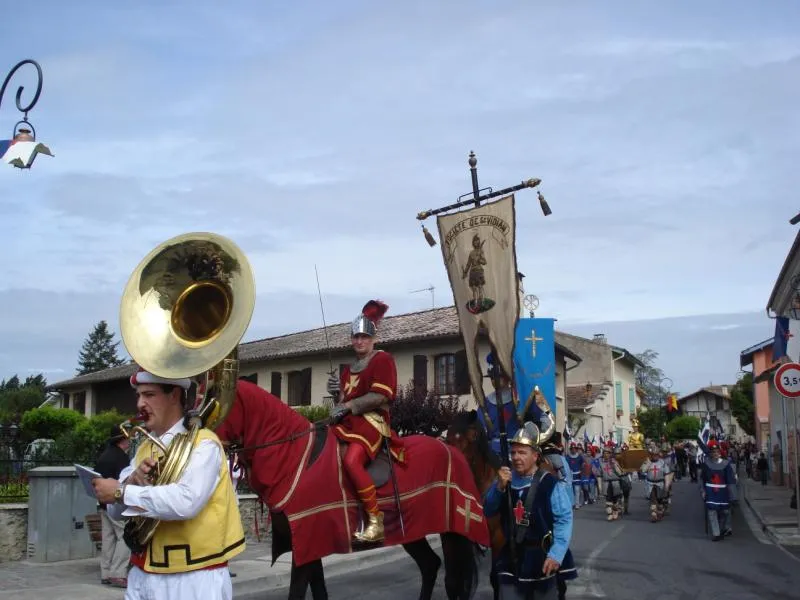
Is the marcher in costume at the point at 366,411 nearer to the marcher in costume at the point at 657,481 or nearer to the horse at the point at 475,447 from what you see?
the horse at the point at 475,447

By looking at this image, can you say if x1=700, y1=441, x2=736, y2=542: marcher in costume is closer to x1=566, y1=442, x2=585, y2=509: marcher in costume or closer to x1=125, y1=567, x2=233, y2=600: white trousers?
x1=566, y1=442, x2=585, y2=509: marcher in costume

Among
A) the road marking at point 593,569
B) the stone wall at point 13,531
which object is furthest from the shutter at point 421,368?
the stone wall at point 13,531

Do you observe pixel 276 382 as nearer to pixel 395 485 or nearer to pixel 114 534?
pixel 114 534

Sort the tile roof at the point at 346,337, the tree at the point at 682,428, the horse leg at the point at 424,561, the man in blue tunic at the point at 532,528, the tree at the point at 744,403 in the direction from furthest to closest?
the tree at the point at 682,428, the tree at the point at 744,403, the tile roof at the point at 346,337, the horse leg at the point at 424,561, the man in blue tunic at the point at 532,528

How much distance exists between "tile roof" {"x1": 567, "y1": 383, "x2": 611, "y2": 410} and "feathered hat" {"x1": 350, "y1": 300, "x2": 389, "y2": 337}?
39.1 metres

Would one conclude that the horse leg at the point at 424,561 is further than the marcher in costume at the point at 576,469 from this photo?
No

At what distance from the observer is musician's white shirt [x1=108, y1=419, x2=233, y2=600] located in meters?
3.34

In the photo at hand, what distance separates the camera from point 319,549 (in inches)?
246

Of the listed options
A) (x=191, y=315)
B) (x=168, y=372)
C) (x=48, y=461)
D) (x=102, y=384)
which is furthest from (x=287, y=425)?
(x=102, y=384)

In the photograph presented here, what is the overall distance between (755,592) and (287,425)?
6.88 metres

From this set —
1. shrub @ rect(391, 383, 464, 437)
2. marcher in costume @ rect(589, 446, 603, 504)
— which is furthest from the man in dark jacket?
marcher in costume @ rect(589, 446, 603, 504)

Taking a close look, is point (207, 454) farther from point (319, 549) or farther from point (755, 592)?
point (755, 592)

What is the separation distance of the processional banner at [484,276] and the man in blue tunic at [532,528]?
87.0 inches

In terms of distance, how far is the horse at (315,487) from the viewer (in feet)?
20.4
